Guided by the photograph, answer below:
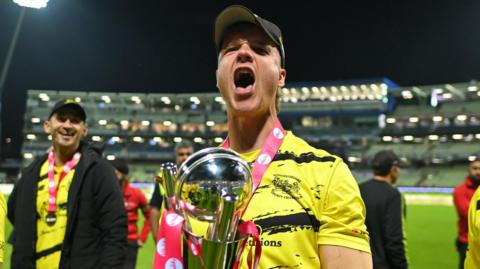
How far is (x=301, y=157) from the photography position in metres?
1.69

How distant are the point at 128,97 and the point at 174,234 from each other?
66.3 metres

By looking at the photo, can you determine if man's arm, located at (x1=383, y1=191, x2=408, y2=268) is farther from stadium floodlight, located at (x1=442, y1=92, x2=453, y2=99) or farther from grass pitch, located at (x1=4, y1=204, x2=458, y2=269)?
stadium floodlight, located at (x1=442, y1=92, x2=453, y2=99)

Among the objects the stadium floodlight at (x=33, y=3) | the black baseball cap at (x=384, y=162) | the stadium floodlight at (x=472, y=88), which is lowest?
the black baseball cap at (x=384, y=162)

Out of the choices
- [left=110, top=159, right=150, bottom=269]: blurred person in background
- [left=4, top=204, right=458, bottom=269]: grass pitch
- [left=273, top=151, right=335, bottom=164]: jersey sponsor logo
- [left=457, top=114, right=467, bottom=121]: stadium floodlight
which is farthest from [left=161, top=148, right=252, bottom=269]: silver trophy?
[left=457, top=114, right=467, bottom=121]: stadium floodlight

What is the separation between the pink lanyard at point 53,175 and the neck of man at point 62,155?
0.13ft

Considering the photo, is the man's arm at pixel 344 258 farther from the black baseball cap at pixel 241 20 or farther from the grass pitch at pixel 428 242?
the grass pitch at pixel 428 242

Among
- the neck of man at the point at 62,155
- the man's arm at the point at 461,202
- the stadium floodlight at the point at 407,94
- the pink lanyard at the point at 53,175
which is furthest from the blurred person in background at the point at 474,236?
the stadium floodlight at the point at 407,94

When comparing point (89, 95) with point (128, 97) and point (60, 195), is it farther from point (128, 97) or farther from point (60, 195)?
point (60, 195)

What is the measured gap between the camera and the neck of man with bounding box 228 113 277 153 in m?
1.79

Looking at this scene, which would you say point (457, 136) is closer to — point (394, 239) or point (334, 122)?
point (334, 122)

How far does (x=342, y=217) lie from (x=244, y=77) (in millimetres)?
580

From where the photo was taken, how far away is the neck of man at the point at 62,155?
4.10 meters

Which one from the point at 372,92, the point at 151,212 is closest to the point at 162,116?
the point at 372,92

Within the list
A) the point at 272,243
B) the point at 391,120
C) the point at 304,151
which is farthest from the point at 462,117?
the point at 272,243
